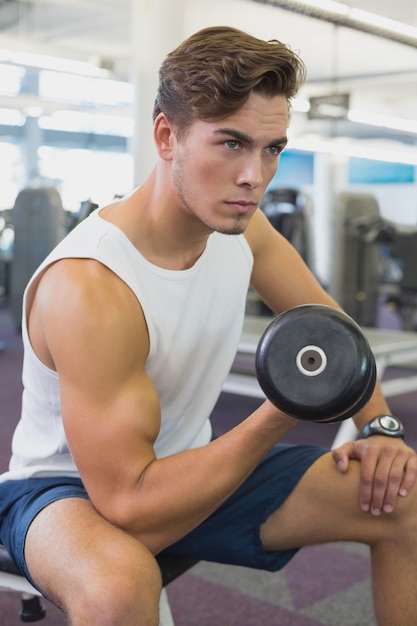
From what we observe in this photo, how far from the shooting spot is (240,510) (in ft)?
4.26

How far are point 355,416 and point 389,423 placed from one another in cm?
7

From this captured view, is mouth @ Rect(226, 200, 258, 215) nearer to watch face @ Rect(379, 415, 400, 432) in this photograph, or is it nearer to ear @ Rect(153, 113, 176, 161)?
ear @ Rect(153, 113, 176, 161)

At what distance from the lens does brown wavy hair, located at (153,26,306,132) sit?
1142 mm

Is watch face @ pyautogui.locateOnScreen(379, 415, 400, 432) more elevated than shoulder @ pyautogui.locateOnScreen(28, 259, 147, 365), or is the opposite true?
shoulder @ pyautogui.locateOnScreen(28, 259, 147, 365)

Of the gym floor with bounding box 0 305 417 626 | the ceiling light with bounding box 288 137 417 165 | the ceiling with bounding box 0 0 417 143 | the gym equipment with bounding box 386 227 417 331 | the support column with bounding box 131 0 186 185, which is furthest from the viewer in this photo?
the ceiling with bounding box 0 0 417 143

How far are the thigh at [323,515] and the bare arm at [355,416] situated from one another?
0.8 inches

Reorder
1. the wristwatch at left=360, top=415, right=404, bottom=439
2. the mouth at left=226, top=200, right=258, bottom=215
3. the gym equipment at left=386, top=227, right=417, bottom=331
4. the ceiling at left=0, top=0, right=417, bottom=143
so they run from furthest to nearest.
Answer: the ceiling at left=0, top=0, right=417, bottom=143
the gym equipment at left=386, top=227, right=417, bottom=331
the wristwatch at left=360, top=415, right=404, bottom=439
the mouth at left=226, top=200, right=258, bottom=215

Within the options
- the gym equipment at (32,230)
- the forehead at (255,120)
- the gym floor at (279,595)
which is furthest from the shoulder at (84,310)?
the gym equipment at (32,230)

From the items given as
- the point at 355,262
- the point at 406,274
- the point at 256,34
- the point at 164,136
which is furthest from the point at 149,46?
the point at 256,34

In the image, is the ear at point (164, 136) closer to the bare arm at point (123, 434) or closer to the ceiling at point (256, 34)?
the bare arm at point (123, 434)

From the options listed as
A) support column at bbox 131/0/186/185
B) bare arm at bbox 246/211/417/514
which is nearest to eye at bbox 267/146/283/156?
bare arm at bbox 246/211/417/514

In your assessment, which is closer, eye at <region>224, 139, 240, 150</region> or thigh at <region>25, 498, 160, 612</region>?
thigh at <region>25, 498, 160, 612</region>

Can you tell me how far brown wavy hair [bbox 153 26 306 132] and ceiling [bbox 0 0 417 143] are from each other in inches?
273

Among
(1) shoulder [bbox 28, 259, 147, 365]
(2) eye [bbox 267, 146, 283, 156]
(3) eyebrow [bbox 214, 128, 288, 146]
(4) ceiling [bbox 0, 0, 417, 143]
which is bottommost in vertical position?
(1) shoulder [bbox 28, 259, 147, 365]
